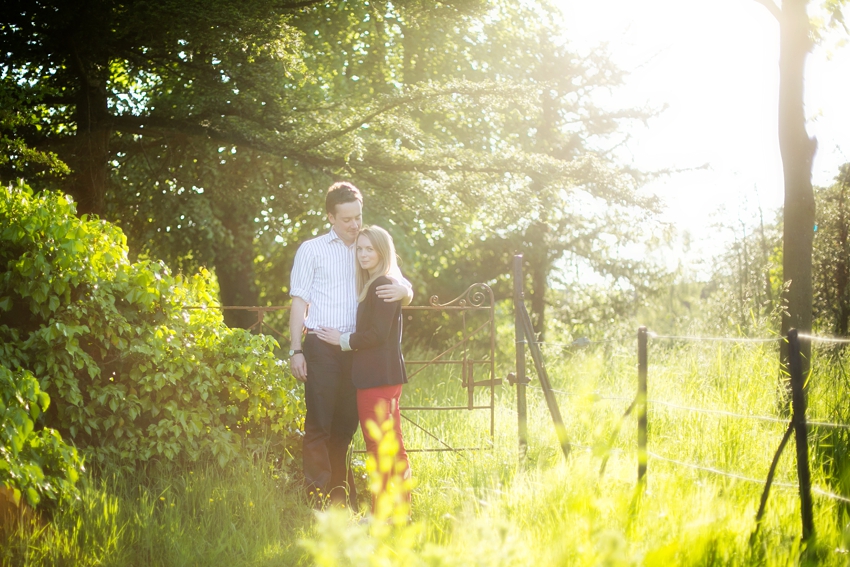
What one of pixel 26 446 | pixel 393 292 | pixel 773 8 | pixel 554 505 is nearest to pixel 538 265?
pixel 773 8

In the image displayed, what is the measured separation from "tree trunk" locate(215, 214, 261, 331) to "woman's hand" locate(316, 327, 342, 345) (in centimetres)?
850

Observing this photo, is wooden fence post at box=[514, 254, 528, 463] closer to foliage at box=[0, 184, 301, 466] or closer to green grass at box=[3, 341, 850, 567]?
green grass at box=[3, 341, 850, 567]

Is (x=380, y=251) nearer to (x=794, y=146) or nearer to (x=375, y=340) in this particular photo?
(x=375, y=340)

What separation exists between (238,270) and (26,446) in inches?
382

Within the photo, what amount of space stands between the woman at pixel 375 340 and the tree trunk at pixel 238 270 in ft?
28.1

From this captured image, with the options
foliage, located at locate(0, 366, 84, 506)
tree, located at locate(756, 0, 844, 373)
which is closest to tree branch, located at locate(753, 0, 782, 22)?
tree, located at locate(756, 0, 844, 373)

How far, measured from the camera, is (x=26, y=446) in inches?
→ 150

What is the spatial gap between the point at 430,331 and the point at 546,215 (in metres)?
3.43

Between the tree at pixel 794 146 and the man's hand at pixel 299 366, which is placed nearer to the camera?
the man's hand at pixel 299 366

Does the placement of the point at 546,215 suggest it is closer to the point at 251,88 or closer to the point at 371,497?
the point at 251,88

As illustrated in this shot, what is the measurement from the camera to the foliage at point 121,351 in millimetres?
4445

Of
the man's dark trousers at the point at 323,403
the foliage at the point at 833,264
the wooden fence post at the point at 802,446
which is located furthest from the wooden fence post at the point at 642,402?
the foliage at the point at 833,264

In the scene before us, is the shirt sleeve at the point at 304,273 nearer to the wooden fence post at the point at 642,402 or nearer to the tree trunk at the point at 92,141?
the wooden fence post at the point at 642,402

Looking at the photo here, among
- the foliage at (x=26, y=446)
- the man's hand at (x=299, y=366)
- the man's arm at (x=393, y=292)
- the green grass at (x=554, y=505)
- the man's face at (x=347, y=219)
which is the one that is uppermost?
the man's face at (x=347, y=219)
